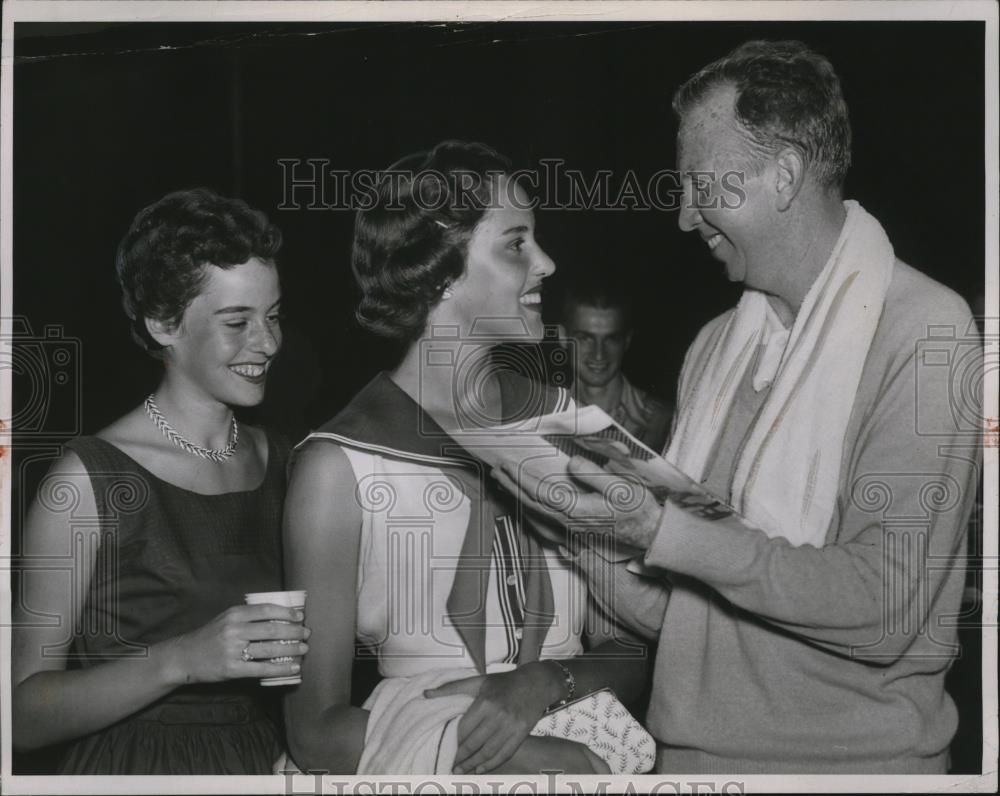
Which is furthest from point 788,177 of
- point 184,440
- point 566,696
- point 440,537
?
point 184,440

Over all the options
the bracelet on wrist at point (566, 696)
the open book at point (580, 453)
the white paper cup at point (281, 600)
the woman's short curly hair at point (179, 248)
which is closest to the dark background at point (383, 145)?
the woman's short curly hair at point (179, 248)

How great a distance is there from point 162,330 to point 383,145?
2.30 feet

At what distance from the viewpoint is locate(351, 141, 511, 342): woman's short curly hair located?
8.89 feet

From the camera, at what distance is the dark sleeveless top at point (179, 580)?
2684 millimetres

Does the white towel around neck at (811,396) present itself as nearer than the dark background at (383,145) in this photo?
Yes

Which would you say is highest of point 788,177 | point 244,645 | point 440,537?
point 788,177

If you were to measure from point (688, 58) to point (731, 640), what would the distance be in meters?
1.41

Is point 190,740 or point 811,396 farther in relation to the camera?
point 190,740

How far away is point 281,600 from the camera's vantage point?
2.64 metres

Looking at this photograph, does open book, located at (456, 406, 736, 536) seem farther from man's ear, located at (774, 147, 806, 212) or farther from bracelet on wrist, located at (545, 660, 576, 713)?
man's ear, located at (774, 147, 806, 212)

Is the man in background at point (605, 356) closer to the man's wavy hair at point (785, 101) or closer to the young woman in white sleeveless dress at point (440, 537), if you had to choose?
the young woman in white sleeveless dress at point (440, 537)

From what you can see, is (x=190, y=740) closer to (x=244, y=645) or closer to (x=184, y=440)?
(x=244, y=645)

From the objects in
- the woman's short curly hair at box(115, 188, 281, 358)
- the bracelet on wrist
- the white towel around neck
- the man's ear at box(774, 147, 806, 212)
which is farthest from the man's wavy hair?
the bracelet on wrist

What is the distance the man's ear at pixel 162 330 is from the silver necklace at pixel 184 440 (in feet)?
0.44
